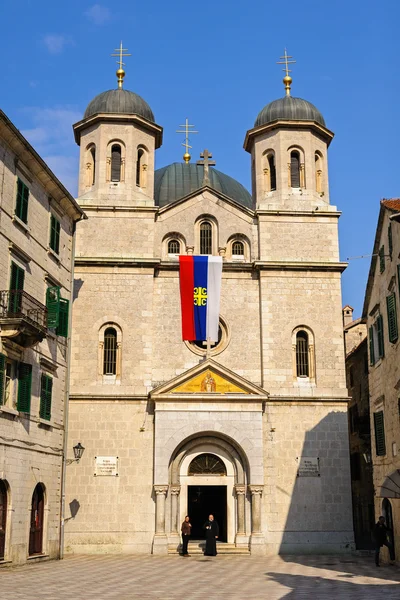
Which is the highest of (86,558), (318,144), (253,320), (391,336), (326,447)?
(318,144)

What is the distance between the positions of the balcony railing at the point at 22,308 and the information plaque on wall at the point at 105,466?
7303mm

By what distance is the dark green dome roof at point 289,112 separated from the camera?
32719 mm

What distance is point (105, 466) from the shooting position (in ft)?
91.4

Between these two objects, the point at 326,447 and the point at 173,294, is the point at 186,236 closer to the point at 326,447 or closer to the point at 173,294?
the point at 173,294

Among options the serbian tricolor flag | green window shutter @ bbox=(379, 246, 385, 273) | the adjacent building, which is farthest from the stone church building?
the adjacent building

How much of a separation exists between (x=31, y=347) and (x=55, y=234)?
4825mm

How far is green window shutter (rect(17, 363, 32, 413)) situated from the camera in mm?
21328

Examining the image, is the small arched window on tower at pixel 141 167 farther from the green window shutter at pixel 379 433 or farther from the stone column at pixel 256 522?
the green window shutter at pixel 379 433

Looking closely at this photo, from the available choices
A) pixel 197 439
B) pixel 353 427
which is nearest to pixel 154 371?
pixel 197 439

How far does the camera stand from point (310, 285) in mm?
30406

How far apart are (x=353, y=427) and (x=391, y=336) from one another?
18.6 metres

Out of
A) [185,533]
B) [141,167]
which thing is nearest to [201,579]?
[185,533]

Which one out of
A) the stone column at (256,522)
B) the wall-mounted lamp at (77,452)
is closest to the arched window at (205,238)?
the wall-mounted lamp at (77,452)

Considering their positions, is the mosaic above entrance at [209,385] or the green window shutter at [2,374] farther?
Result: the mosaic above entrance at [209,385]
